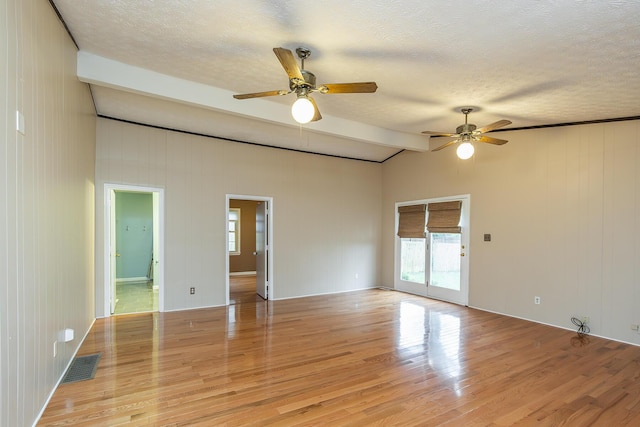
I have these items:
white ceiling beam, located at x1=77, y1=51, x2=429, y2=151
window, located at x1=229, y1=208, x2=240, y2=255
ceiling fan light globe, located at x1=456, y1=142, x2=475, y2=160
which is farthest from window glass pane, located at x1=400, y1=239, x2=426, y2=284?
window, located at x1=229, y1=208, x2=240, y2=255

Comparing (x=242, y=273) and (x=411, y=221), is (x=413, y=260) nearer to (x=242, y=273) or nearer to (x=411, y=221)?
(x=411, y=221)

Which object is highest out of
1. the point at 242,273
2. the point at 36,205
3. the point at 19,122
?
the point at 19,122

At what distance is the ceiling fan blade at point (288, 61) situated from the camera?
2.27 meters

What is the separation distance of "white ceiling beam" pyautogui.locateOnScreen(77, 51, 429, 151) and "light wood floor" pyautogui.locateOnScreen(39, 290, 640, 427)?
290 centimetres

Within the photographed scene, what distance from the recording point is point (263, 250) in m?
6.46

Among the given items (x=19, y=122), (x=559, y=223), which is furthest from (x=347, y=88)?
(x=559, y=223)

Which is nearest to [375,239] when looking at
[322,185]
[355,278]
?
[355,278]

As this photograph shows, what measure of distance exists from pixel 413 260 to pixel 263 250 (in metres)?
3.19

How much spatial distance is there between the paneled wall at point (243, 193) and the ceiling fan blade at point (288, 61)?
3596 mm

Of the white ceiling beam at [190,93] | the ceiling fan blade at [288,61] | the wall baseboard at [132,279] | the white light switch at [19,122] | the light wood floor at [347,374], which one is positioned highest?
the white ceiling beam at [190,93]

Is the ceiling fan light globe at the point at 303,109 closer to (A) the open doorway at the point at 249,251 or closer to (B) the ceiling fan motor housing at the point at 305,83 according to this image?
(B) the ceiling fan motor housing at the point at 305,83

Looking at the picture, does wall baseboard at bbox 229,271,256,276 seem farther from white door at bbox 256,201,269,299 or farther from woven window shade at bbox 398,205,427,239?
woven window shade at bbox 398,205,427,239

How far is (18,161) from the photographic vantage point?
1.95 m

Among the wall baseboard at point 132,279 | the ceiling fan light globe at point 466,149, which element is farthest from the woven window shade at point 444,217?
the wall baseboard at point 132,279
